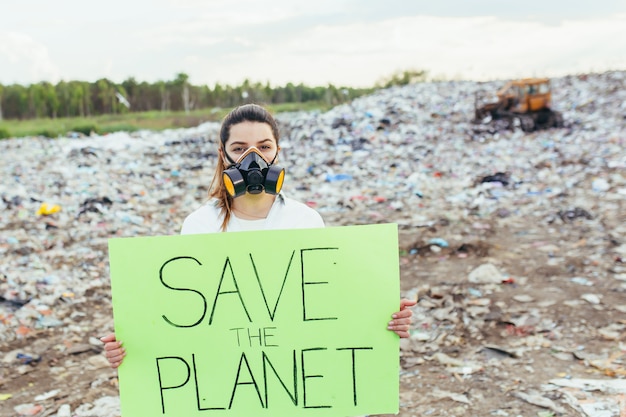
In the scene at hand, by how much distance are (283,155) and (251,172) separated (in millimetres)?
8936

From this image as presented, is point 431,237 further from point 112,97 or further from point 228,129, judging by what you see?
point 112,97

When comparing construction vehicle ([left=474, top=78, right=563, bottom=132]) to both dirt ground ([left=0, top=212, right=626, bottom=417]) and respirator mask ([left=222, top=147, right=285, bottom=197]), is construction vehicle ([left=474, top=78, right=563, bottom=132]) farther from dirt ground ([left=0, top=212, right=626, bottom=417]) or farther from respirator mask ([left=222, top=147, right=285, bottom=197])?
respirator mask ([left=222, top=147, right=285, bottom=197])

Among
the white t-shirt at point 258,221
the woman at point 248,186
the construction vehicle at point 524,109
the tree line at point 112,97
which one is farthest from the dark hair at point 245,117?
the tree line at point 112,97


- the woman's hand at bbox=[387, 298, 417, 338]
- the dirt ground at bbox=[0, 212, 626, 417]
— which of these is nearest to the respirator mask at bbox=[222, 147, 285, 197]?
the woman's hand at bbox=[387, 298, 417, 338]

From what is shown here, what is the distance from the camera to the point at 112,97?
34.8 m

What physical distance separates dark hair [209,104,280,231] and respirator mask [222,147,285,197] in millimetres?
73

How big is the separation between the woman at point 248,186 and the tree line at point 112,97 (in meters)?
31.0

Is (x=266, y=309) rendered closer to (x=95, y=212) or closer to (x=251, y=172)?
(x=251, y=172)

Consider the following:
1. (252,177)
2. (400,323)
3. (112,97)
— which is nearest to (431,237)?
(400,323)

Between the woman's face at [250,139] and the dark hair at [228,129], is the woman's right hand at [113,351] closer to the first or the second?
the dark hair at [228,129]

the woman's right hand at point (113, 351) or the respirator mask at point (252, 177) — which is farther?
the respirator mask at point (252, 177)

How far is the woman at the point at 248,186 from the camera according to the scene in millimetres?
1839

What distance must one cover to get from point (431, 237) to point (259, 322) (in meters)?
4.26

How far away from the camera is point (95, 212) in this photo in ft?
22.0
